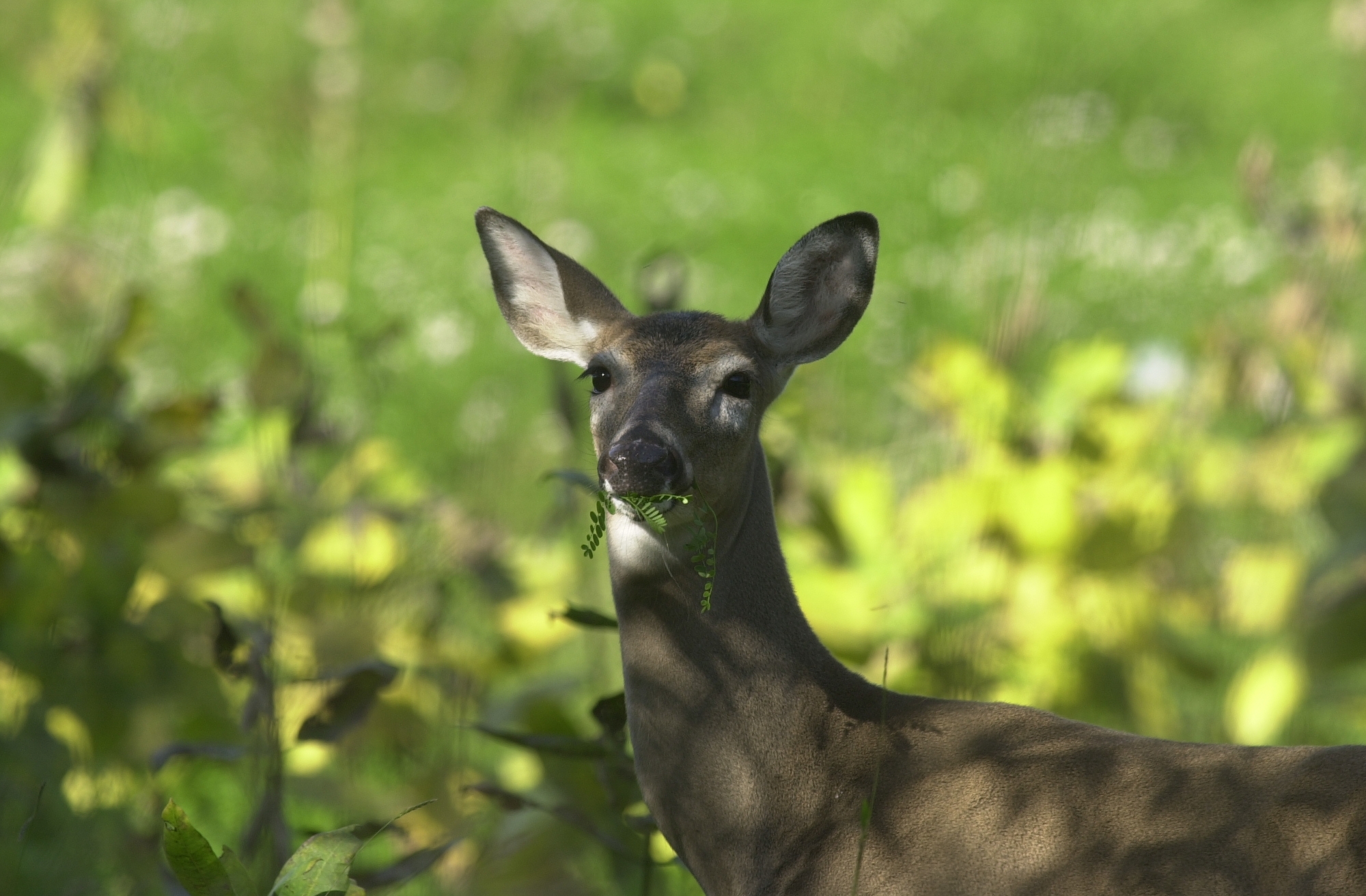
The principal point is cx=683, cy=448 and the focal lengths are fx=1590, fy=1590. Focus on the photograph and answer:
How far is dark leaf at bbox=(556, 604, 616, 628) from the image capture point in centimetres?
265

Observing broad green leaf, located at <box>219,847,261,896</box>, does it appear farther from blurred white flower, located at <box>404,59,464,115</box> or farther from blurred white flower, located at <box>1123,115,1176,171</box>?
blurred white flower, located at <box>404,59,464,115</box>

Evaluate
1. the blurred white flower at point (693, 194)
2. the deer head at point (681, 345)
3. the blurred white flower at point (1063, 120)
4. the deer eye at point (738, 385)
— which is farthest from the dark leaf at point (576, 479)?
the blurred white flower at point (693, 194)

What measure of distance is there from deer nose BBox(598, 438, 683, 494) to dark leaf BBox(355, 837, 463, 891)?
2.43ft

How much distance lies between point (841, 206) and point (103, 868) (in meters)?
6.49

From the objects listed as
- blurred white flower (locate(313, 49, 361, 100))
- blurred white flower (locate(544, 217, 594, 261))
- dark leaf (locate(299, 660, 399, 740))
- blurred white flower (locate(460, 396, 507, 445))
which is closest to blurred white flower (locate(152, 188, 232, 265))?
blurred white flower (locate(544, 217, 594, 261))

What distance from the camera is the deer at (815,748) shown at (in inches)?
86.2

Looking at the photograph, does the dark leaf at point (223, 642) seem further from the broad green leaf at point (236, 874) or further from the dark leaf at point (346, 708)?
the broad green leaf at point (236, 874)

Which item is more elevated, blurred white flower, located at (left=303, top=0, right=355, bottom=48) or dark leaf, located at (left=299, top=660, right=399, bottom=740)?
blurred white flower, located at (left=303, top=0, right=355, bottom=48)

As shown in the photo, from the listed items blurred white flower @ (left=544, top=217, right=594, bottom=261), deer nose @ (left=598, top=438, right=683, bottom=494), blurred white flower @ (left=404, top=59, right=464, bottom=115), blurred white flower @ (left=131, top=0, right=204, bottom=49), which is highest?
blurred white flower @ (left=131, top=0, right=204, bottom=49)

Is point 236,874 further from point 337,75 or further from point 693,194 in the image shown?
point 693,194

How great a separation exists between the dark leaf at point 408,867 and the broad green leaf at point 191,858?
573 mm

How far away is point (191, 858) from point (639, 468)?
0.81m

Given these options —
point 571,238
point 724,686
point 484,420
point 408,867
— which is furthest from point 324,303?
point 724,686

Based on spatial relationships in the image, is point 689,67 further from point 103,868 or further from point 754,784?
point 754,784
